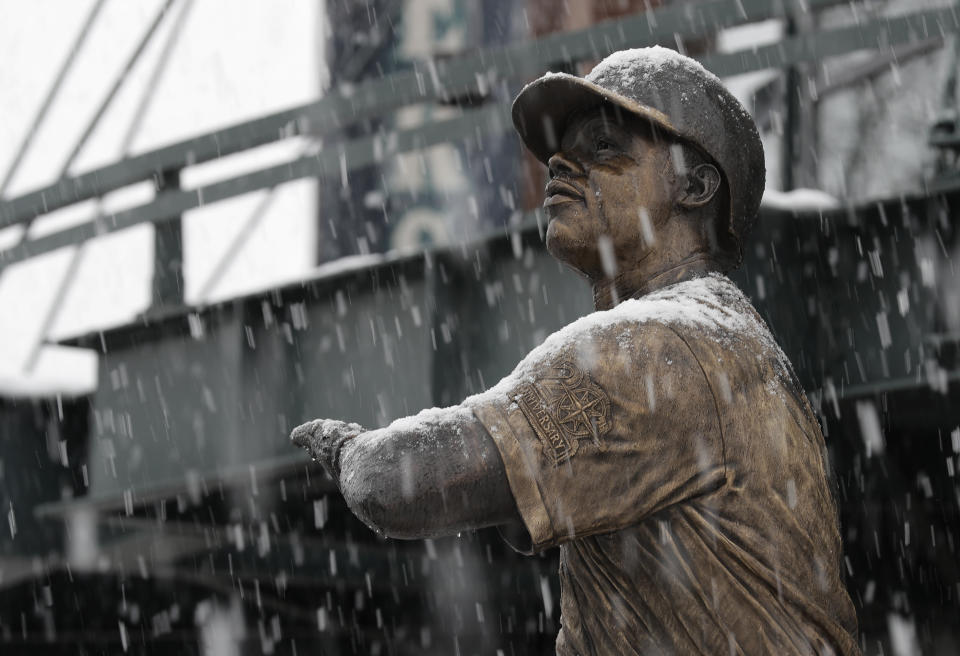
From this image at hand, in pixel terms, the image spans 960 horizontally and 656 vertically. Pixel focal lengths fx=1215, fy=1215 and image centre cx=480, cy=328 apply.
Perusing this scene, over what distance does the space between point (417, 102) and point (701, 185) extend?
4311mm

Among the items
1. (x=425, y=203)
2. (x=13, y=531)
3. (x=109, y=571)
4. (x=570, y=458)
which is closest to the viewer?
(x=570, y=458)

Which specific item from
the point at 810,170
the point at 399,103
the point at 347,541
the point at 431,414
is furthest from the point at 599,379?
the point at 810,170

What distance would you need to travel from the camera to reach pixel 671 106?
3229 millimetres

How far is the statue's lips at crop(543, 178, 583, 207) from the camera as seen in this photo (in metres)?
3.33

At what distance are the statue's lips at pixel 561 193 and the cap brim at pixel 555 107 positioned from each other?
Result: 0.58ft

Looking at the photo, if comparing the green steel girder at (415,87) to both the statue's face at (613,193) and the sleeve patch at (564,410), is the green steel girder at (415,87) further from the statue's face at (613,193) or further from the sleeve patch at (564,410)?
the sleeve patch at (564,410)

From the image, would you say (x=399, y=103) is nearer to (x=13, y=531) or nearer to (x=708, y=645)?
(x=708, y=645)

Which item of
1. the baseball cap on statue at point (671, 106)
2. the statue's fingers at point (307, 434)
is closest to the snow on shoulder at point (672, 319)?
the baseball cap on statue at point (671, 106)

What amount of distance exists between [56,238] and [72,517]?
203 cm

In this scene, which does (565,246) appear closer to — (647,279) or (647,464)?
(647,279)

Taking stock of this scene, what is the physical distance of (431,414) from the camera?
9.00ft

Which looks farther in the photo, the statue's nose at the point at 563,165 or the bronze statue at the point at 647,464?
the statue's nose at the point at 563,165

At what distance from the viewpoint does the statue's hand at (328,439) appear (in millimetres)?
2816

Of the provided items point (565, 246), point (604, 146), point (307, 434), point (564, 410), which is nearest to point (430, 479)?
point (564, 410)
